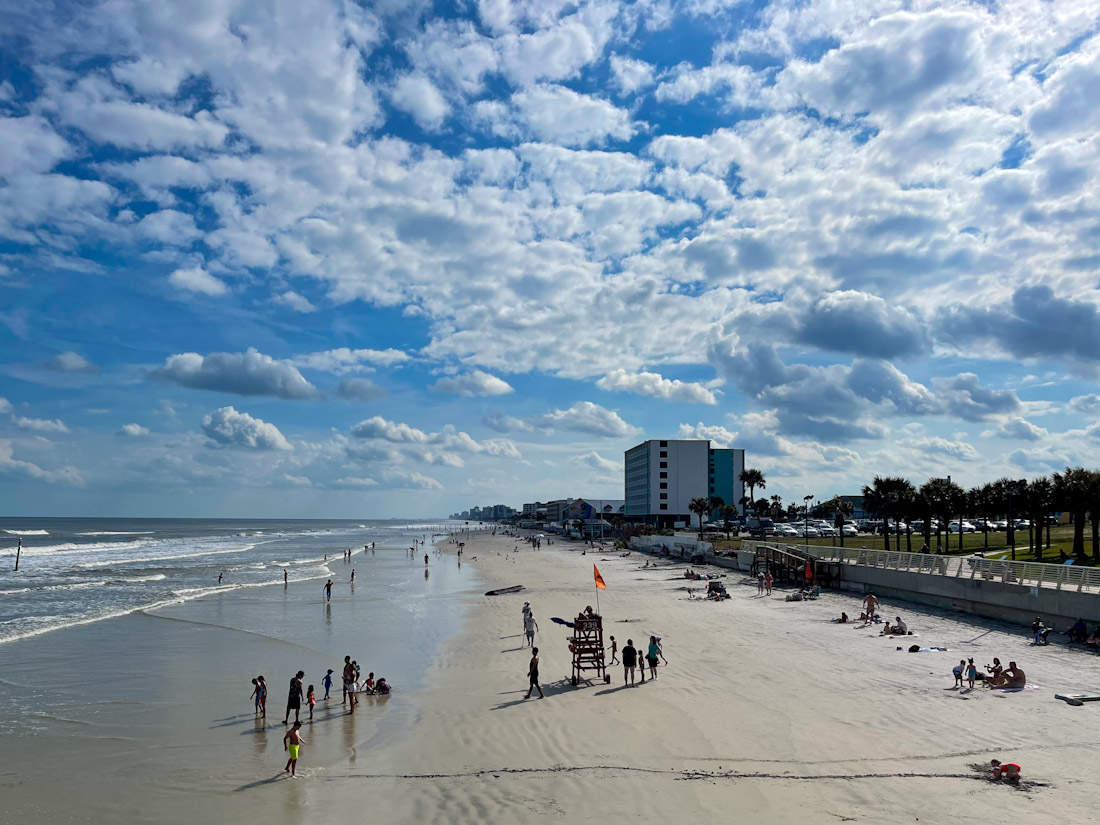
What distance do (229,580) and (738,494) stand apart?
11887cm

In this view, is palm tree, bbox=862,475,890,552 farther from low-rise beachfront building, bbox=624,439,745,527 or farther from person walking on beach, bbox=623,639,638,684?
low-rise beachfront building, bbox=624,439,745,527

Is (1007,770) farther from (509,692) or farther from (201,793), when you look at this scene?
(201,793)

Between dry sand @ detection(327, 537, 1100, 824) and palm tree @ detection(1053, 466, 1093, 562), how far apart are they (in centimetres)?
2088

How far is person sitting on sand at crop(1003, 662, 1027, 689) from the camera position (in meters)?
19.3

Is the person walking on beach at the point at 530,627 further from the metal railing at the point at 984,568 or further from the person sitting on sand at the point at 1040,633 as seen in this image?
the metal railing at the point at 984,568

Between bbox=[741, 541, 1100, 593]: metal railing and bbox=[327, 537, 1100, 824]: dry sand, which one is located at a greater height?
bbox=[741, 541, 1100, 593]: metal railing

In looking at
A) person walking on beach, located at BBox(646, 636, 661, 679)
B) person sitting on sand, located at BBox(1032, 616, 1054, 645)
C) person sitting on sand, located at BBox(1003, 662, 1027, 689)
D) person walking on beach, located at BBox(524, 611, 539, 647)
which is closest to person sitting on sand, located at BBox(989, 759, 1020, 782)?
person sitting on sand, located at BBox(1003, 662, 1027, 689)

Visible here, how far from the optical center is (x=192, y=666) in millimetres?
23875

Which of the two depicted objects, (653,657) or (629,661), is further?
(653,657)

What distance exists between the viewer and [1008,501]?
2114 inches

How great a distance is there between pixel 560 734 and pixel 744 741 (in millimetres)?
4021

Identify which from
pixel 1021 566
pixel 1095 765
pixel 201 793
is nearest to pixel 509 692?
pixel 201 793

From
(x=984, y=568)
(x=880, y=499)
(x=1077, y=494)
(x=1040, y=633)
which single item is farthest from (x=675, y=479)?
(x=1040, y=633)

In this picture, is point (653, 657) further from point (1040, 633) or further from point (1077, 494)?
point (1077, 494)
